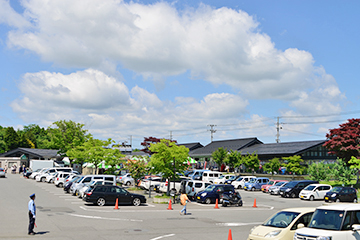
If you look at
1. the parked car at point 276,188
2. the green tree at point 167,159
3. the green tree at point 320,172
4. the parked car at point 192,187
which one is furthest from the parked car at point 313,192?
the green tree at point 167,159

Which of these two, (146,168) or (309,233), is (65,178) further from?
(309,233)

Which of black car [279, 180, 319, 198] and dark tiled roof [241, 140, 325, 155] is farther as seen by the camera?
dark tiled roof [241, 140, 325, 155]

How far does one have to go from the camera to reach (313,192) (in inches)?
1412

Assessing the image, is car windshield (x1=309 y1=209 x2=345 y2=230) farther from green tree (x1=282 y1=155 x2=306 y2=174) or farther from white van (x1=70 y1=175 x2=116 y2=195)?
green tree (x1=282 y1=155 x2=306 y2=174)

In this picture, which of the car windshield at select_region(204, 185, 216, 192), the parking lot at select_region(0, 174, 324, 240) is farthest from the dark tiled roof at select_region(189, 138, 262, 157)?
the parking lot at select_region(0, 174, 324, 240)

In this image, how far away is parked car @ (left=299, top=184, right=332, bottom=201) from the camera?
35.7m

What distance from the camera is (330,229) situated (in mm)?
10578

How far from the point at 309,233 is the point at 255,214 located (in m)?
14.0

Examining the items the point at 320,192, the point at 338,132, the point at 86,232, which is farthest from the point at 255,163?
the point at 86,232

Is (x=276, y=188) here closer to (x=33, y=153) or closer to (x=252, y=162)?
(x=252, y=162)

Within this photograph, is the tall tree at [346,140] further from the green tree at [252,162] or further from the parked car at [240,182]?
the green tree at [252,162]

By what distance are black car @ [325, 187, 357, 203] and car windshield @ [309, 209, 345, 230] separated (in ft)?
81.1

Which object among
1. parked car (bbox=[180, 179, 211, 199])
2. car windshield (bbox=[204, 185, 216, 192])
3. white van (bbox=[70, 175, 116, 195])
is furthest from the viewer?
parked car (bbox=[180, 179, 211, 199])

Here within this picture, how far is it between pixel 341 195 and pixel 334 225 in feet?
84.6
